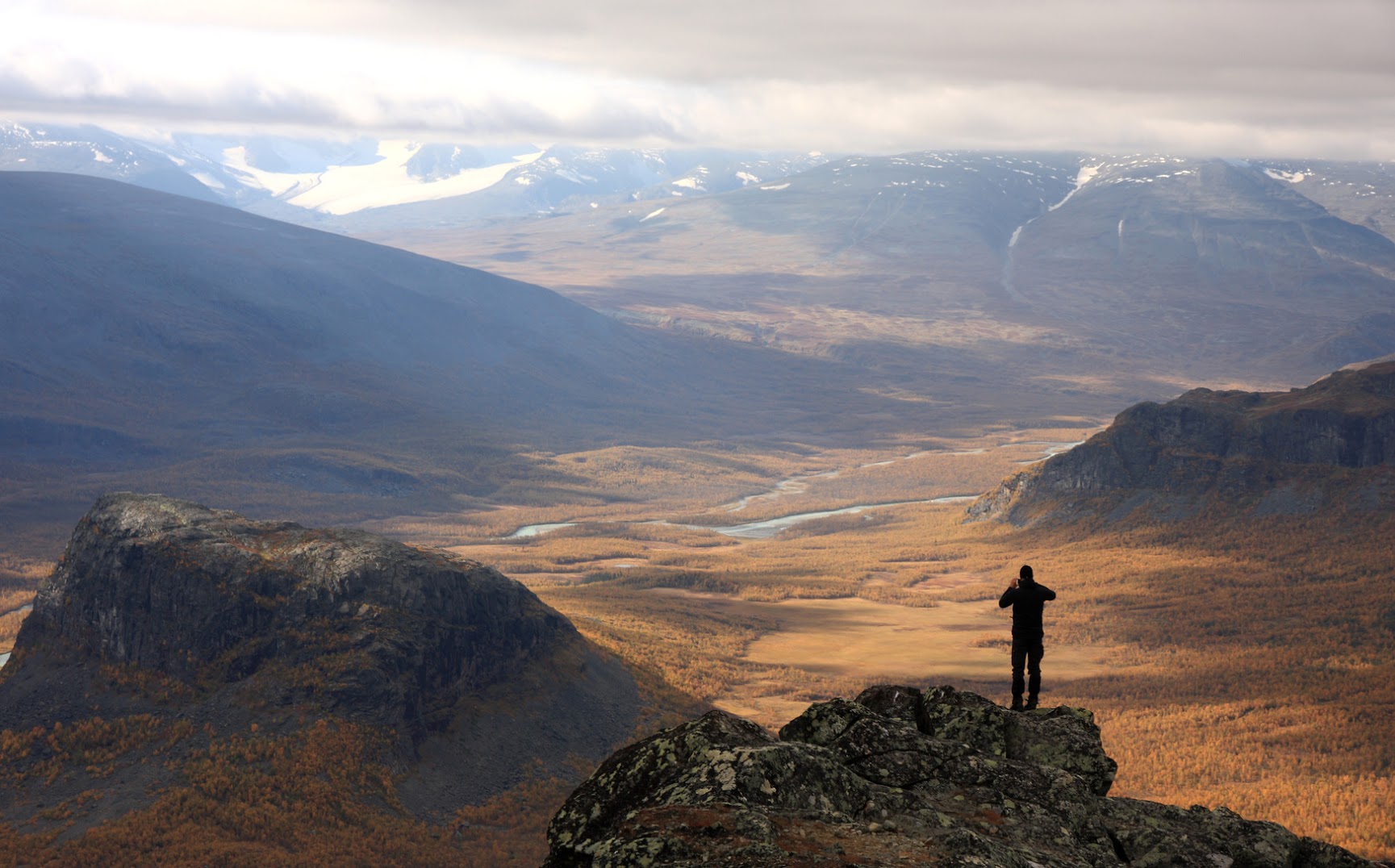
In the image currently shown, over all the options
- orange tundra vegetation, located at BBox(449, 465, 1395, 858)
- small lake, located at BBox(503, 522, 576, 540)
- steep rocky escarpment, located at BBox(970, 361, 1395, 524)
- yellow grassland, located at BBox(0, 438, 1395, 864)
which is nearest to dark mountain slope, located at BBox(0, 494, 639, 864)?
yellow grassland, located at BBox(0, 438, 1395, 864)

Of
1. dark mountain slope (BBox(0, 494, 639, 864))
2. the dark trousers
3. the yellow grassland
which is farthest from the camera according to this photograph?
the yellow grassland

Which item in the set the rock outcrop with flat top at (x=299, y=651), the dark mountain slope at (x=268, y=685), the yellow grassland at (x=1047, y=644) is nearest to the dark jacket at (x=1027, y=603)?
the yellow grassland at (x=1047, y=644)

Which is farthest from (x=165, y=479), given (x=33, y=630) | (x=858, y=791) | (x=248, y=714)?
(x=858, y=791)

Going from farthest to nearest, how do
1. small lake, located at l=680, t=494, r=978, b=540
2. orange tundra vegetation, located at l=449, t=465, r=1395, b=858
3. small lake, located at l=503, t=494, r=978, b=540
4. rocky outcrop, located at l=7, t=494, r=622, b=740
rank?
1. small lake, located at l=680, t=494, r=978, b=540
2. small lake, located at l=503, t=494, r=978, b=540
3. orange tundra vegetation, located at l=449, t=465, r=1395, b=858
4. rocky outcrop, located at l=7, t=494, r=622, b=740

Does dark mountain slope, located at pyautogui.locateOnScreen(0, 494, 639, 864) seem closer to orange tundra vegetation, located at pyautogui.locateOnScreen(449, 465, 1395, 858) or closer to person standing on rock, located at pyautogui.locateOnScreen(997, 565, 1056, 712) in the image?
orange tundra vegetation, located at pyautogui.locateOnScreen(449, 465, 1395, 858)

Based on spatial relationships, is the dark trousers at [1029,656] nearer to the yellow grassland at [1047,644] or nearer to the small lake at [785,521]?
the yellow grassland at [1047,644]

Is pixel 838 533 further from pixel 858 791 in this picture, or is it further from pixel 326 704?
pixel 858 791
